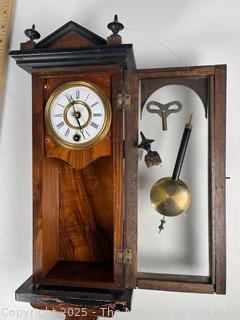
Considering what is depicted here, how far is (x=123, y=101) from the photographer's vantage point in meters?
0.74

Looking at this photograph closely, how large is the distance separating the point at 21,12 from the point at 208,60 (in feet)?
2.40

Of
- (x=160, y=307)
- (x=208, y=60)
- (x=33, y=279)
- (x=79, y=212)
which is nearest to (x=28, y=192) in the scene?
(x=79, y=212)

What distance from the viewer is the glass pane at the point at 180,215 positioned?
2.79 ft

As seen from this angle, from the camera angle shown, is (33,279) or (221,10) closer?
(33,279)

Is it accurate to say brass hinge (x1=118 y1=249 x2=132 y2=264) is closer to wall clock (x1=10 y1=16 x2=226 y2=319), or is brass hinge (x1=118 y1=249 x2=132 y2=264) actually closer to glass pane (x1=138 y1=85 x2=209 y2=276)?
wall clock (x1=10 y1=16 x2=226 y2=319)

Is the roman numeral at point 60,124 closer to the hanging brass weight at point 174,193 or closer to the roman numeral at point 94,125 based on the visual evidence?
the roman numeral at point 94,125

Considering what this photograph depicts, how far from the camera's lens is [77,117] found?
0.75 meters

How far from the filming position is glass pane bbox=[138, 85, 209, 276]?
0.85 metres

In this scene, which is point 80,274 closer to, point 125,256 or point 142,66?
point 125,256

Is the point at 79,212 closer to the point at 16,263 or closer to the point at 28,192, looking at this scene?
the point at 28,192

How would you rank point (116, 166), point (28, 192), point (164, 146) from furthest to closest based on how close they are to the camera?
point (28, 192)
point (164, 146)
point (116, 166)

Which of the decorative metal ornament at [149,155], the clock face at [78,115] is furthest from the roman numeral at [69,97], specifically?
the decorative metal ornament at [149,155]

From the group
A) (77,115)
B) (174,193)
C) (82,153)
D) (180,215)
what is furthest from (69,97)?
(180,215)

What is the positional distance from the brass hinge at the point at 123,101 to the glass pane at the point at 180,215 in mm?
104
